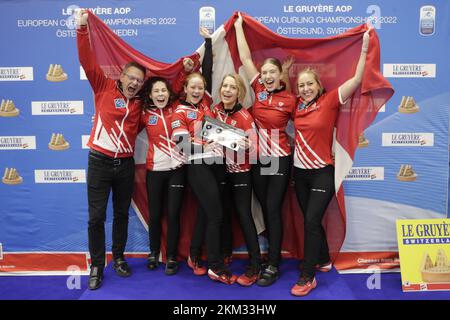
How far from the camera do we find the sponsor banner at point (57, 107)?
346 cm

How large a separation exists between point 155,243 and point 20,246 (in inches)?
57.8

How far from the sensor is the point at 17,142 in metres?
3.54

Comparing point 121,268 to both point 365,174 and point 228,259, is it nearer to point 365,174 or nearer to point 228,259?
point 228,259

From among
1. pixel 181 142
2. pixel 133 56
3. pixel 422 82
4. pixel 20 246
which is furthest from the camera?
pixel 20 246

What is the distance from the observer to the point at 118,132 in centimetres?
295

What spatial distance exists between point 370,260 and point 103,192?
2.57 m

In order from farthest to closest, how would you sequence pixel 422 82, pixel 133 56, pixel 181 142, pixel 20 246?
pixel 20 246 < pixel 422 82 < pixel 133 56 < pixel 181 142

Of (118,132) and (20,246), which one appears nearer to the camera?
(118,132)

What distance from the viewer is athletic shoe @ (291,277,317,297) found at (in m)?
2.82

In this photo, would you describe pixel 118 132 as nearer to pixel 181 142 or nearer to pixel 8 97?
pixel 181 142

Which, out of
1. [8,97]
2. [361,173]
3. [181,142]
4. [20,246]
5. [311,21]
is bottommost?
[20,246]

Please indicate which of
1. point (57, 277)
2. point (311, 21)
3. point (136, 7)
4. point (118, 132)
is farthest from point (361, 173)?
point (57, 277)

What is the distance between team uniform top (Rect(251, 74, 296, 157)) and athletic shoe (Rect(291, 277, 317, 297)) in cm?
102

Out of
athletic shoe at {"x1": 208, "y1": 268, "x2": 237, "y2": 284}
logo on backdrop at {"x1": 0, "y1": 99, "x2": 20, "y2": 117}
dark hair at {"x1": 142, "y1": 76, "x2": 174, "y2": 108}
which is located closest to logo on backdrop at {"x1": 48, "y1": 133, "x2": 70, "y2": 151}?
logo on backdrop at {"x1": 0, "y1": 99, "x2": 20, "y2": 117}
